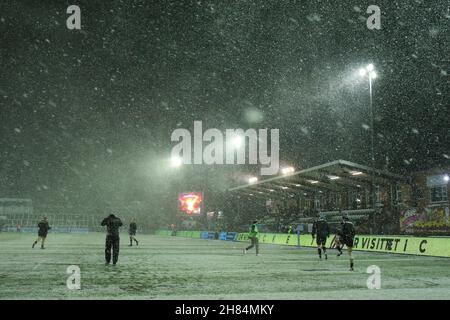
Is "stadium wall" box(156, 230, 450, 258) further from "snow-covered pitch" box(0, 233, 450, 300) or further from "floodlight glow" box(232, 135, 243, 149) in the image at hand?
"floodlight glow" box(232, 135, 243, 149)

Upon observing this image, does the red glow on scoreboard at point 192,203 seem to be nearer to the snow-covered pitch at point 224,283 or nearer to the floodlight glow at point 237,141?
the floodlight glow at point 237,141

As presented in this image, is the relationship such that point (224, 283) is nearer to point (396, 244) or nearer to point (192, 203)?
point (396, 244)

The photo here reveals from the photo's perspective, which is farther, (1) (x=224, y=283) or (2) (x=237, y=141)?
(2) (x=237, y=141)

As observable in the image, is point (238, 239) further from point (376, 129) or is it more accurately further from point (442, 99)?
point (442, 99)

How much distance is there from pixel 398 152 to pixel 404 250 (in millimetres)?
19507

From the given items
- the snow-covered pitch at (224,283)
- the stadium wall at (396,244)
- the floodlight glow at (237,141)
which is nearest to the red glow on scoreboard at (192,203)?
the floodlight glow at (237,141)

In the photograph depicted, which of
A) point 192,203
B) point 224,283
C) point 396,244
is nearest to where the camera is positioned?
point 224,283

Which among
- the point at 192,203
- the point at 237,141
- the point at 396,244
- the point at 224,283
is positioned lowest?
the point at 224,283

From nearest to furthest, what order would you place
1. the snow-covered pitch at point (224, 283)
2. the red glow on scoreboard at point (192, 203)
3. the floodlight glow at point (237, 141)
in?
the snow-covered pitch at point (224, 283) → the floodlight glow at point (237, 141) → the red glow on scoreboard at point (192, 203)

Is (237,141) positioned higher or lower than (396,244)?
higher

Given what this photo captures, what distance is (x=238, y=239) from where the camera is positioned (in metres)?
42.1

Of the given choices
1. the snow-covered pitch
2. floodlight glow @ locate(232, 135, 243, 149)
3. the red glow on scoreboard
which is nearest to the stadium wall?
the snow-covered pitch

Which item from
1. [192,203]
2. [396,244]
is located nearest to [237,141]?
[396,244]
